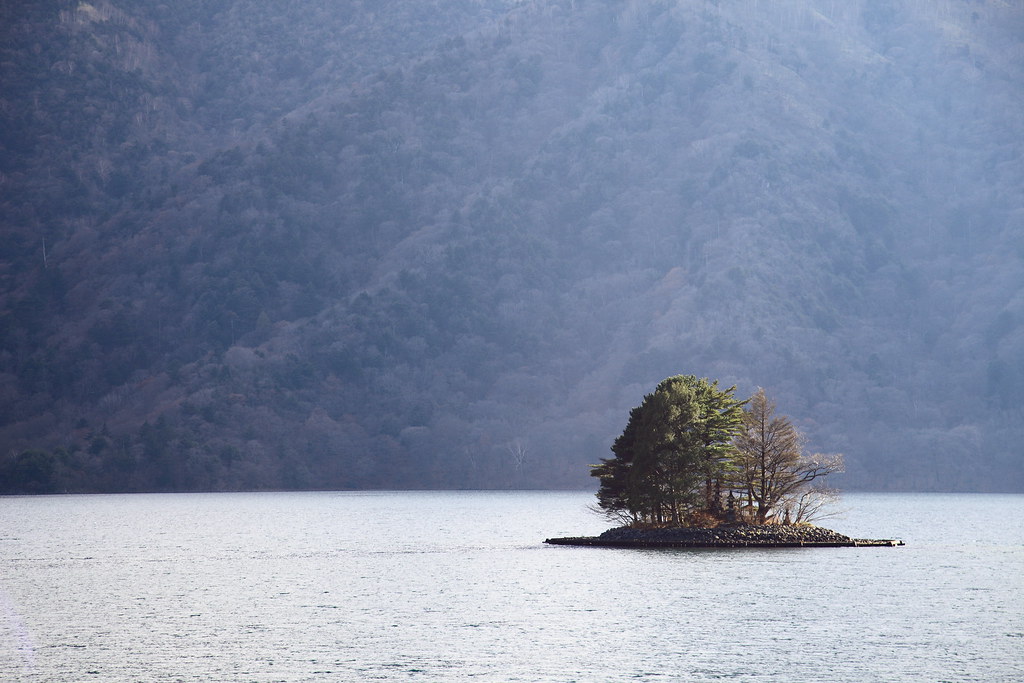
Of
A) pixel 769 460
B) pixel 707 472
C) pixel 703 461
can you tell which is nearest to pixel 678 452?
pixel 703 461

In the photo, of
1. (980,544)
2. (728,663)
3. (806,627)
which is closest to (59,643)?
(728,663)

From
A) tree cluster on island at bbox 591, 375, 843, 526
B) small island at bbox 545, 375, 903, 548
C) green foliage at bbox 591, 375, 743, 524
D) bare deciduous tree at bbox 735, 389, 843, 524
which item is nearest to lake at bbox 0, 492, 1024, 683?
small island at bbox 545, 375, 903, 548

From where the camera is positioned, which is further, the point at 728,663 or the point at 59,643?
the point at 59,643

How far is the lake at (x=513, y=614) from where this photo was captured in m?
53.1

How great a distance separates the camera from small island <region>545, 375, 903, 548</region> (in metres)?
104

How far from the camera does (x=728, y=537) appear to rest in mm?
106062

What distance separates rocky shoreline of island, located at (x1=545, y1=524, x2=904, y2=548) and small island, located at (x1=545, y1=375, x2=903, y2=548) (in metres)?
0.09

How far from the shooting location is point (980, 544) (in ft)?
429

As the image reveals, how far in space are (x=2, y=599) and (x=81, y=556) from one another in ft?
131

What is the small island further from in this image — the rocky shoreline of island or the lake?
the lake

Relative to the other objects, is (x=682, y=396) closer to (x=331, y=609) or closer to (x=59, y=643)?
(x=331, y=609)

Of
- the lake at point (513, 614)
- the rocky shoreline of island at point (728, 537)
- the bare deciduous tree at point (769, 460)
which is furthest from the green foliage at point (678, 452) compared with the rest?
the lake at point (513, 614)

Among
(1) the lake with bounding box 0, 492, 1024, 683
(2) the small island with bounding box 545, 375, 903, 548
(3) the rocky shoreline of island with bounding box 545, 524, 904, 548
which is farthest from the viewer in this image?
(3) the rocky shoreline of island with bounding box 545, 524, 904, 548

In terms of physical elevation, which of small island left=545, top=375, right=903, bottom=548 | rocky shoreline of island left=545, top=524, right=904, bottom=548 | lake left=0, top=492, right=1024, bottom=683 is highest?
small island left=545, top=375, right=903, bottom=548
